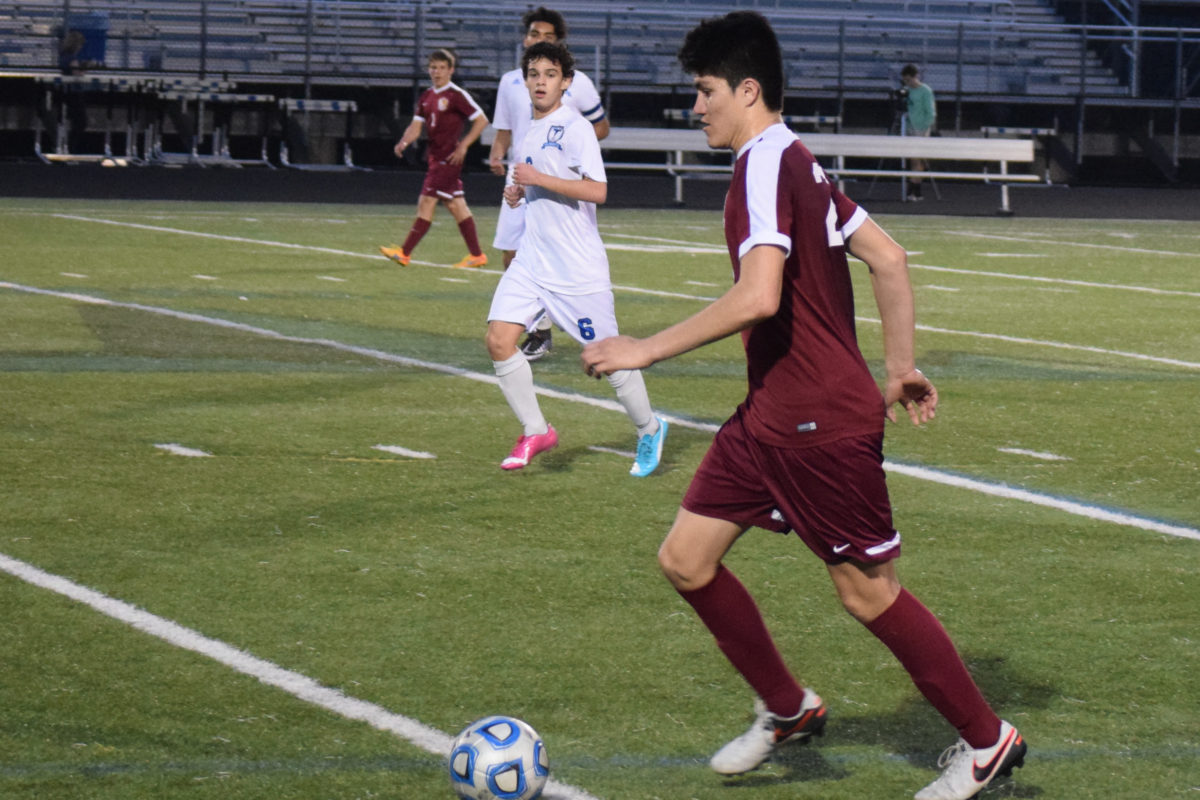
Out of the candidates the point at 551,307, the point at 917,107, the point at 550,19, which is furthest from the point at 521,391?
the point at 917,107

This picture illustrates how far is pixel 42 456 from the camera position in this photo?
809cm

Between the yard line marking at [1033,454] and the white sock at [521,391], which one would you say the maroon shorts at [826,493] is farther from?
the yard line marking at [1033,454]

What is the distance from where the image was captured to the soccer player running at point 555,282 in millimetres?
8086

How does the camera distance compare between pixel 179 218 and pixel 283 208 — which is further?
pixel 283 208

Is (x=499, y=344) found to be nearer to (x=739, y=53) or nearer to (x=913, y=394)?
(x=913, y=394)

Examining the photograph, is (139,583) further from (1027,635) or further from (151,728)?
(1027,635)

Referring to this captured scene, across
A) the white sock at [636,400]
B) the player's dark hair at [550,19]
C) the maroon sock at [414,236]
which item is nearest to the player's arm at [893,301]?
the white sock at [636,400]

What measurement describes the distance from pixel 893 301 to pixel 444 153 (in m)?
14.0

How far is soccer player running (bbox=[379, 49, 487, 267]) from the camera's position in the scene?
17.3 m

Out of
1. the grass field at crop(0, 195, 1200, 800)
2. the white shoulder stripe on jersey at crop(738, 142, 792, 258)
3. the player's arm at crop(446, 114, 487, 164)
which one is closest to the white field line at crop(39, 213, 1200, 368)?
the grass field at crop(0, 195, 1200, 800)

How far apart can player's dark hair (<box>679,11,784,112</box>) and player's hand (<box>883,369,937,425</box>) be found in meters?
0.73

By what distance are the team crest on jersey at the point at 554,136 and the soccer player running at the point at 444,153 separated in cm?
861

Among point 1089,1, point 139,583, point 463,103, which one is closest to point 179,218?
point 463,103

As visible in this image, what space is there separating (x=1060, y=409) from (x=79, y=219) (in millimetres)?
14958
